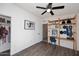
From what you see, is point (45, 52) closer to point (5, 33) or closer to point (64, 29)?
point (5, 33)

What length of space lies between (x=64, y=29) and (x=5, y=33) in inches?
113

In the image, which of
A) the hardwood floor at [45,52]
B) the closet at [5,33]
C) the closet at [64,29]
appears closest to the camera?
the closet at [5,33]

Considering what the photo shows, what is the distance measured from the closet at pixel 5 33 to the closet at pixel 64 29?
270 cm

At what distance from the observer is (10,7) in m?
2.47

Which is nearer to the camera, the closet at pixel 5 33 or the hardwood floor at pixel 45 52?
the closet at pixel 5 33

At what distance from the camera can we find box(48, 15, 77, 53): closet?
3.58m

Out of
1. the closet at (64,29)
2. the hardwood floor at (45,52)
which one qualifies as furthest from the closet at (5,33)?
the closet at (64,29)

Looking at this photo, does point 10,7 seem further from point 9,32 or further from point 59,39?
point 59,39

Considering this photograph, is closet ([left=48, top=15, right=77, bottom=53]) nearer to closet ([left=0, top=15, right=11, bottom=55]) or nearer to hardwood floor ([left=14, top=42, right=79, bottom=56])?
hardwood floor ([left=14, top=42, right=79, bottom=56])

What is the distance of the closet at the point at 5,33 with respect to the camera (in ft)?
7.39

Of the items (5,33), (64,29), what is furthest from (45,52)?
(64,29)

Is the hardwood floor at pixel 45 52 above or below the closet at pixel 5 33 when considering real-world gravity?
below

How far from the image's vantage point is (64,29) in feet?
13.3

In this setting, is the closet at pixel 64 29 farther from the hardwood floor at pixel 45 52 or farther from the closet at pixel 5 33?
the closet at pixel 5 33
